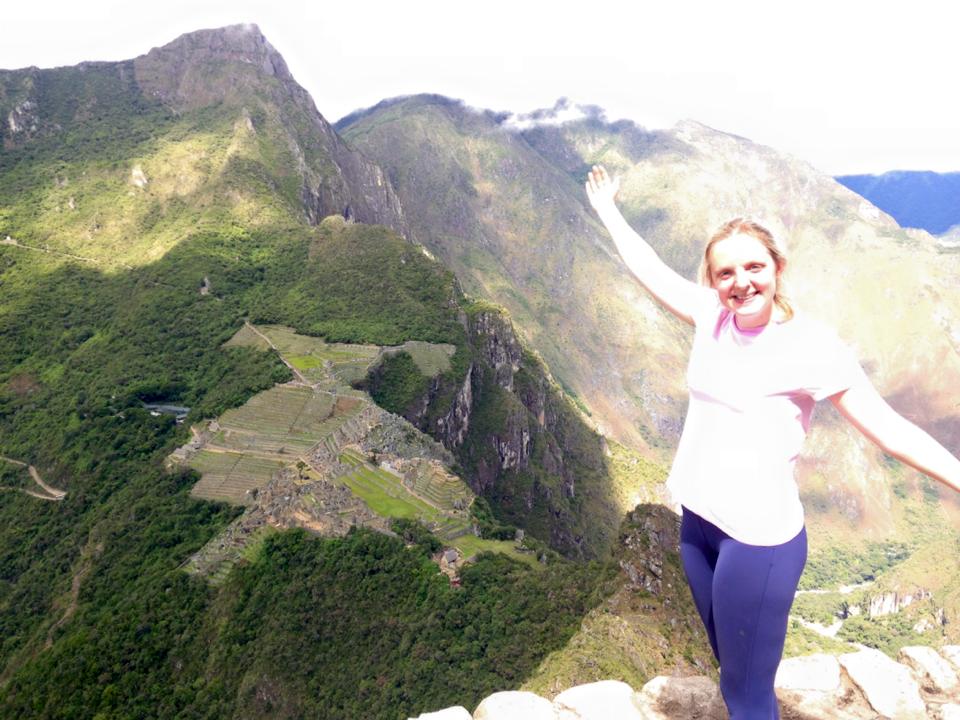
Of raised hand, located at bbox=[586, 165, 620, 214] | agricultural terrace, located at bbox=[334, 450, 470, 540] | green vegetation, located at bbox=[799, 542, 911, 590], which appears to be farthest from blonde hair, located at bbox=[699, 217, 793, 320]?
green vegetation, located at bbox=[799, 542, 911, 590]

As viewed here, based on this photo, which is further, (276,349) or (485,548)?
(276,349)

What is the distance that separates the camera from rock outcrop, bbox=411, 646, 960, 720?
8578 mm

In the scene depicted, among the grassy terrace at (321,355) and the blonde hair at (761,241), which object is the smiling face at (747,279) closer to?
the blonde hair at (761,241)

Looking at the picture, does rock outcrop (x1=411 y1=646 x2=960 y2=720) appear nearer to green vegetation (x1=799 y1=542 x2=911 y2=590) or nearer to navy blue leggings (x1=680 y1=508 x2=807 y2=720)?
navy blue leggings (x1=680 y1=508 x2=807 y2=720)

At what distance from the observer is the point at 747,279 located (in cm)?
555

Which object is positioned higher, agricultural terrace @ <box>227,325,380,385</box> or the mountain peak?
the mountain peak

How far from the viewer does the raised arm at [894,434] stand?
4.94m

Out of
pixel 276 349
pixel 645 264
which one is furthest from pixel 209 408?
pixel 645 264

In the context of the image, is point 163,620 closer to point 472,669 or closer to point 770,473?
point 472,669

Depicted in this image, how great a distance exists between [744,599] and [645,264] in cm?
335

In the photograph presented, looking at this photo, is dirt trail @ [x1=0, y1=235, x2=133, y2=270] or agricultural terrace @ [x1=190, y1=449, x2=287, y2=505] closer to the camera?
agricultural terrace @ [x1=190, y1=449, x2=287, y2=505]

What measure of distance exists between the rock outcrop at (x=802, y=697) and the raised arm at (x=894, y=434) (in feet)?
16.2

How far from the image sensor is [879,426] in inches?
203

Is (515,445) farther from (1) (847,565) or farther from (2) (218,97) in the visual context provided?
(1) (847,565)
